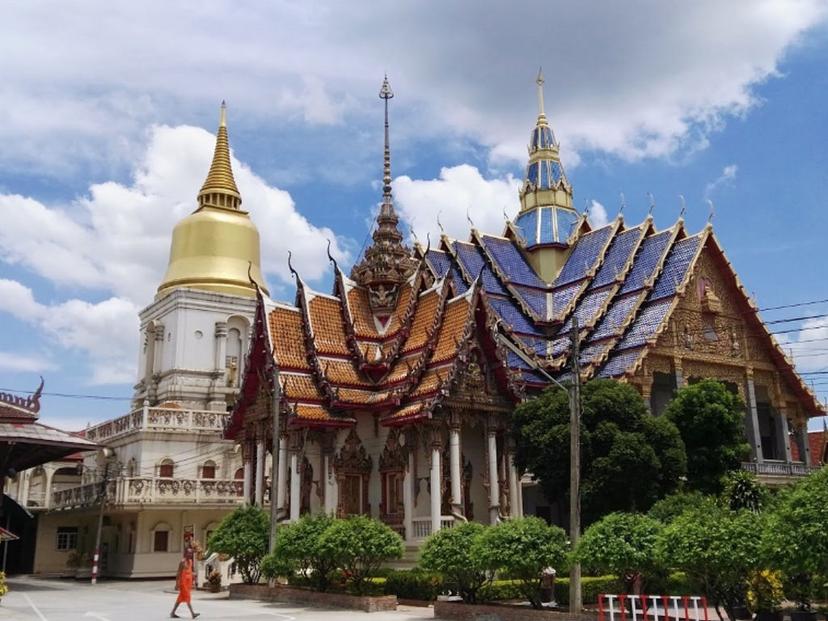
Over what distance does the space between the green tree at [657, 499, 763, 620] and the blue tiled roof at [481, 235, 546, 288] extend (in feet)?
78.5

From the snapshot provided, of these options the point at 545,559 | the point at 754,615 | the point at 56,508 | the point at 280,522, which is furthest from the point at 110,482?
the point at 754,615

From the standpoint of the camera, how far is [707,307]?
124ft

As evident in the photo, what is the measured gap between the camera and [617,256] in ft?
132

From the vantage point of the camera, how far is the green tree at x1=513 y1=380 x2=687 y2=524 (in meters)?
24.8

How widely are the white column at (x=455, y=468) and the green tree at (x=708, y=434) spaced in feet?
25.8

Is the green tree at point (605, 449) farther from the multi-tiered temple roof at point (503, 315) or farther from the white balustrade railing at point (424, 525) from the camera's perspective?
the white balustrade railing at point (424, 525)

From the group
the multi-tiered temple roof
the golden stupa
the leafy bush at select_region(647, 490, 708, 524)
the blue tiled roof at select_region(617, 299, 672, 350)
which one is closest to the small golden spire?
the golden stupa

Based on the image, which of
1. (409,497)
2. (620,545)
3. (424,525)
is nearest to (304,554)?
(424,525)

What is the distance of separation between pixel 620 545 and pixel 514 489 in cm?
1046

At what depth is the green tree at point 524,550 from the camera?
57.9 feet

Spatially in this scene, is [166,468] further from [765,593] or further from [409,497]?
[765,593]

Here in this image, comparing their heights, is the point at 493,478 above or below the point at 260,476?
below

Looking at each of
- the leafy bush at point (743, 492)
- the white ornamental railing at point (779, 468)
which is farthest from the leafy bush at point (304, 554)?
the white ornamental railing at point (779, 468)

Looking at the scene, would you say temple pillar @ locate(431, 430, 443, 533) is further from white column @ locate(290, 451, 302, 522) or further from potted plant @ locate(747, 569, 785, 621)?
potted plant @ locate(747, 569, 785, 621)
